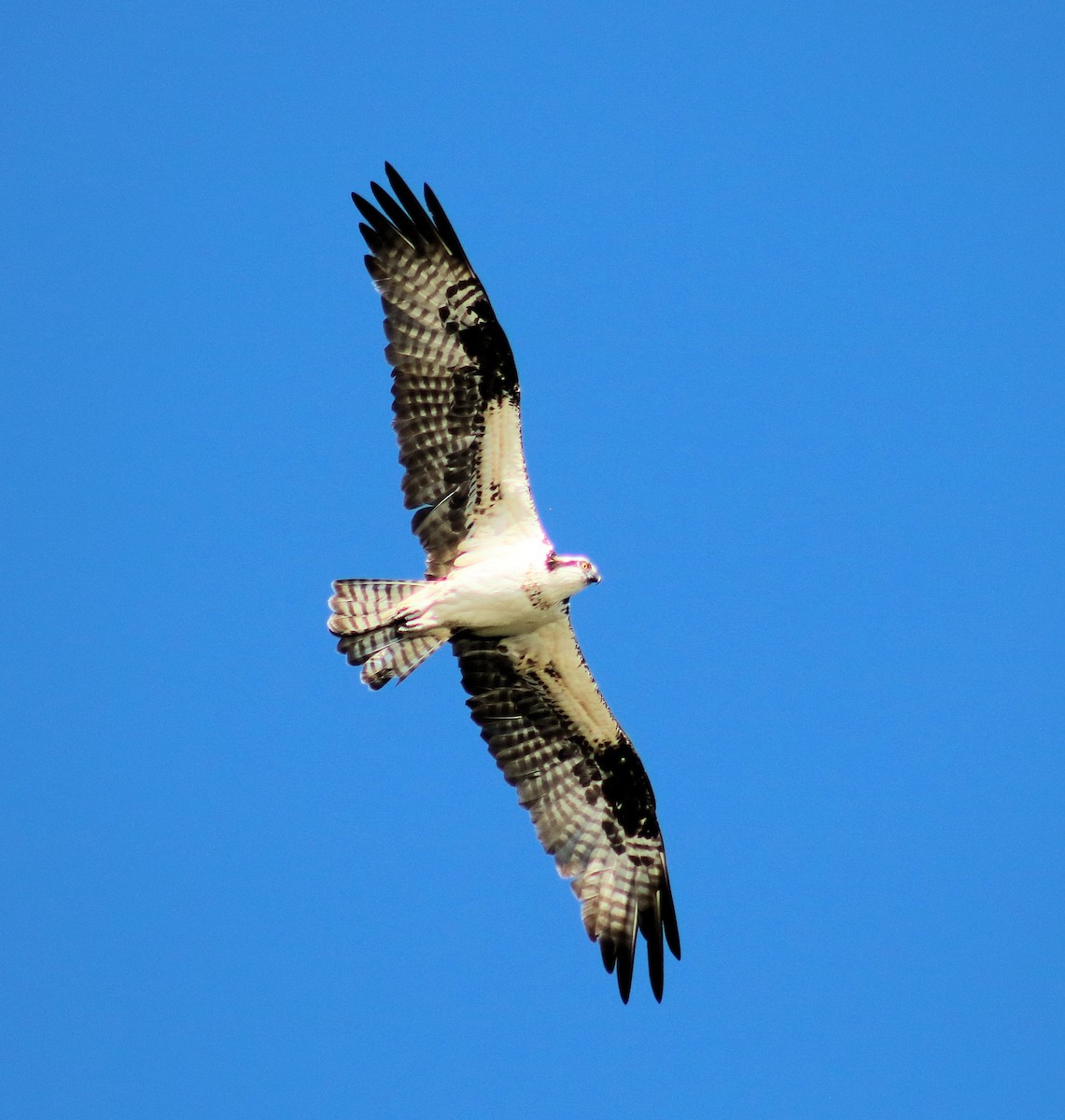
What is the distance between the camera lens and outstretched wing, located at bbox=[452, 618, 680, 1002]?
1250cm

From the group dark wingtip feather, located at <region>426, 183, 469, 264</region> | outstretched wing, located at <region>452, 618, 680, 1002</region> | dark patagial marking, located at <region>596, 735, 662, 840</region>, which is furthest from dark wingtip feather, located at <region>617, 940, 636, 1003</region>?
dark wingtip feather, located at <region>426, 183, 469, 264</region>

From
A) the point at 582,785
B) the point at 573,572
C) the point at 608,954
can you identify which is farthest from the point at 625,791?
the point at 573,572

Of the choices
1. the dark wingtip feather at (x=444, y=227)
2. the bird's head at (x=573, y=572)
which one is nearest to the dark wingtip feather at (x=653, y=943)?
the bird's head at (x=573, y=572)

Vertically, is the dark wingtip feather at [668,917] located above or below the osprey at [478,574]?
below

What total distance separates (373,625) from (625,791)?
2352mm

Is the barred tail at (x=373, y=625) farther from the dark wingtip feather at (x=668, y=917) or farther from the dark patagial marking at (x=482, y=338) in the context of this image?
the dark wingtip feather at (x=668, y=917)

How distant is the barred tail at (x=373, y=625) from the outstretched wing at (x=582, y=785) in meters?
0.68

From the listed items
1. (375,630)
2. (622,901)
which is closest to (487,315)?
(375,630)

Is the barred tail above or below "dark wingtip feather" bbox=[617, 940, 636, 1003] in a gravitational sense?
above

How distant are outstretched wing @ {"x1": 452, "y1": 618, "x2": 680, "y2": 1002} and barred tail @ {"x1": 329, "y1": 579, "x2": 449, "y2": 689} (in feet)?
2.22

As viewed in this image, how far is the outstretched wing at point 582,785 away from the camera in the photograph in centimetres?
1250

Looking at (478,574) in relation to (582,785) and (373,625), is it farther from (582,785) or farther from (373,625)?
(582,785)

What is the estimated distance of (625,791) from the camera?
41.9 feet

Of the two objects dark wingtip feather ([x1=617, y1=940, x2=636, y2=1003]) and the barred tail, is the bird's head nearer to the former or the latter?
the barred tail
